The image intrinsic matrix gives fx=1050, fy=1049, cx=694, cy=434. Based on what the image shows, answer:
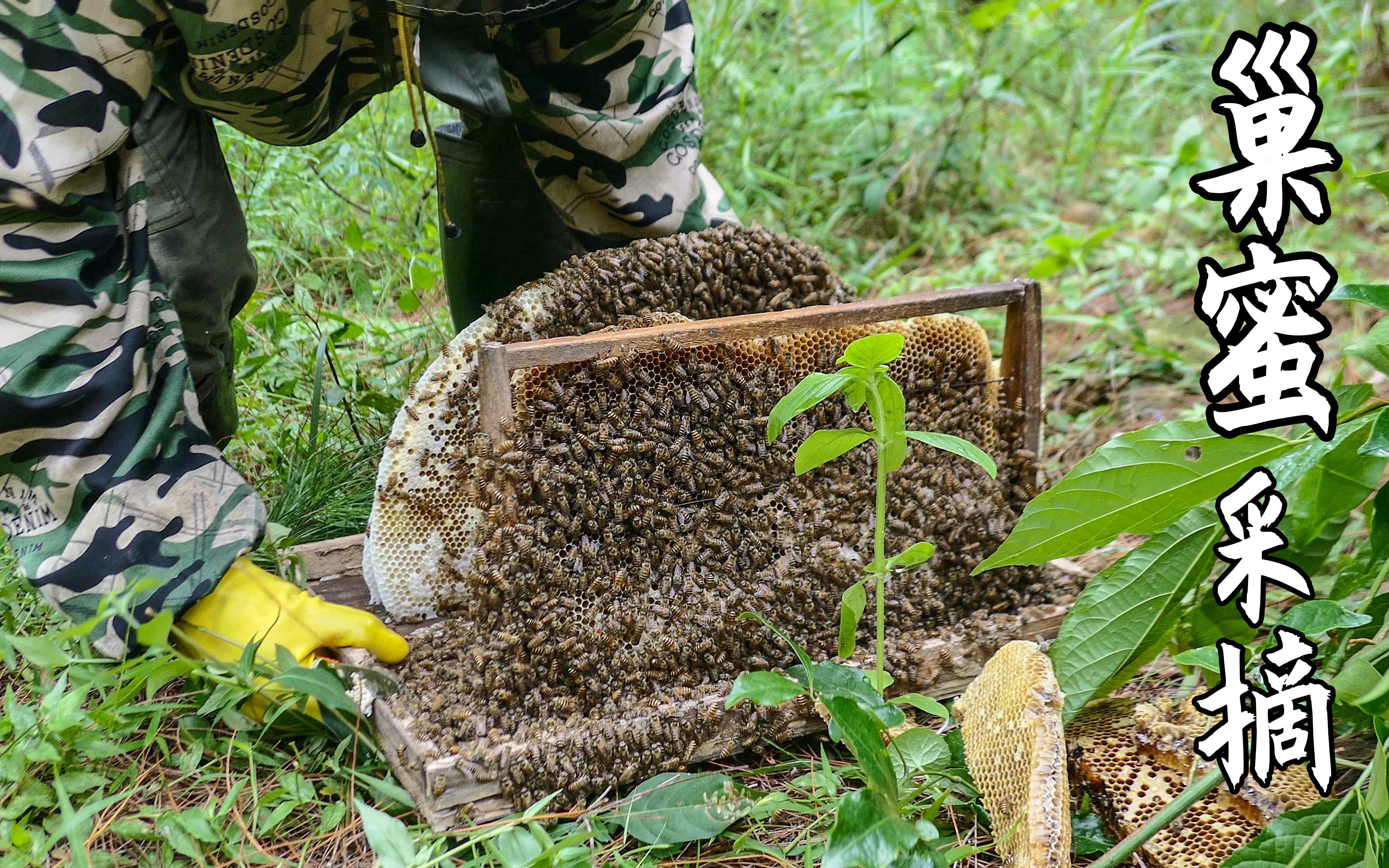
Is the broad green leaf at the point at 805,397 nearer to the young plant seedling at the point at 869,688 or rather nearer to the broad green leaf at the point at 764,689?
the young plant seedling at the point at 869,688

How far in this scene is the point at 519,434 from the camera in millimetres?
1715

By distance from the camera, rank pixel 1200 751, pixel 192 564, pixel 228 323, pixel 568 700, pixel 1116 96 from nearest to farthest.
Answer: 1. pixel 1200 751
2. pixel 568 700
3. pixel 192 564
4. pixel 228 323
5. pixel 1116 96

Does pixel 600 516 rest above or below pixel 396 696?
above

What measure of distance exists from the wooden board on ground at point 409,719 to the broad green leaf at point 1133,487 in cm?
37

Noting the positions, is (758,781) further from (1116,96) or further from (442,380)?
(1116,96)

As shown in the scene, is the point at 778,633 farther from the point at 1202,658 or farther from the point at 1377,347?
the point at 1377,347

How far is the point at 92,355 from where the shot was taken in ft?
5.79

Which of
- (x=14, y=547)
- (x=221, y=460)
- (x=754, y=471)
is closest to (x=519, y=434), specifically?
(x=754, y=471)

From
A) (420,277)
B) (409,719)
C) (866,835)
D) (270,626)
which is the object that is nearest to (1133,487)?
(866,835)

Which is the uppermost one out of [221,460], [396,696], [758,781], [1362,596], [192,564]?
[221,460]

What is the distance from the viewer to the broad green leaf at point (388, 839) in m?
1.41

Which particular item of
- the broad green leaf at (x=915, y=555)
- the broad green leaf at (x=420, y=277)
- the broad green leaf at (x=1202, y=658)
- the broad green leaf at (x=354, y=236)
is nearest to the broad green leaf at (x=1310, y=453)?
the broad green leaf at (x=1202, y=658)

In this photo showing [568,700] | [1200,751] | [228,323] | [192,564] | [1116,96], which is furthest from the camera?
[1116,96]

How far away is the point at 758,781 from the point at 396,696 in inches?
24.4
